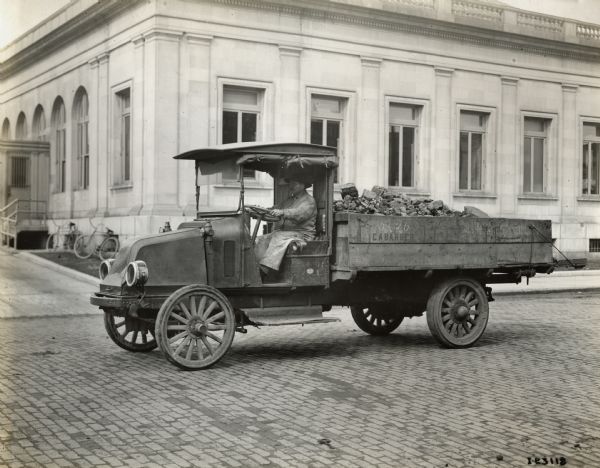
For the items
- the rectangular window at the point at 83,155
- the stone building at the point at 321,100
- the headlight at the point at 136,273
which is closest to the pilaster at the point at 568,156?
the stone building at the point at 321,100

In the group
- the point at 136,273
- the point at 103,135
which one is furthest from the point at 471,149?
the point at 136,273

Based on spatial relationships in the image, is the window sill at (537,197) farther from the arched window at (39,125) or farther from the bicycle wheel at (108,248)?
the arched window at (39,125)

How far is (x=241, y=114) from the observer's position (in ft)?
69.7

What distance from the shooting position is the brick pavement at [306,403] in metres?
5.40

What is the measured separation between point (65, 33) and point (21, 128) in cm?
798

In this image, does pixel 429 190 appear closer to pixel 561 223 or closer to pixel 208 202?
pixel 561 223

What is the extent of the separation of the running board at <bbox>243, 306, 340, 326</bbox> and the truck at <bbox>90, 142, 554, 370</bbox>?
14 mm

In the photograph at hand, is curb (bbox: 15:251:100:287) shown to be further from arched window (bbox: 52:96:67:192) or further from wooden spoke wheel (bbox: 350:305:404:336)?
wooden spoke wheel (bbox: 350:305:404:336)

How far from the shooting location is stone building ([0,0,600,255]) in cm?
2028

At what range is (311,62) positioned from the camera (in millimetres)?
22000

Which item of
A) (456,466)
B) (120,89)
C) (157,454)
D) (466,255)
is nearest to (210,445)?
(157,454)

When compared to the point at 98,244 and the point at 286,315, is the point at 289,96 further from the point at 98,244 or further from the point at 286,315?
the point at 286,315

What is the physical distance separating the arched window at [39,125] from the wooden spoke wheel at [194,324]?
2266 centimetres

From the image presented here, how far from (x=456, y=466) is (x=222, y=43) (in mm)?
17047
